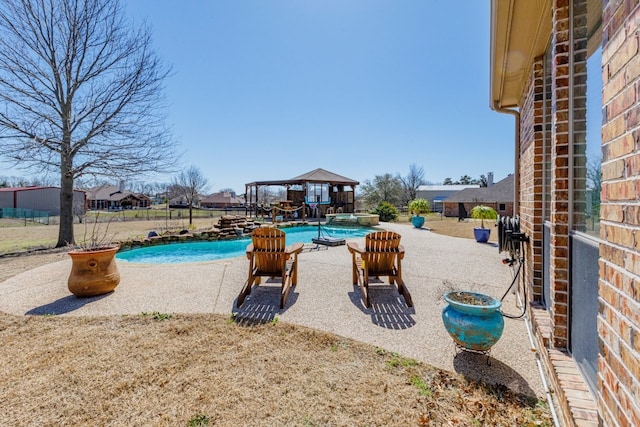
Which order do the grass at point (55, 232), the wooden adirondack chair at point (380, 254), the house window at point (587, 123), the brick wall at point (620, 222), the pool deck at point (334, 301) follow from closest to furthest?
1. the brick wall at point (620, 222)
2. the house window at point (587, 123)
3. the pool deck at point (334, 301)
4. the wooden adirondack chair at point (380, 254)
5. the grass at point (55, 232)

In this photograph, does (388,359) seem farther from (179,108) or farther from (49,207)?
(49,207)

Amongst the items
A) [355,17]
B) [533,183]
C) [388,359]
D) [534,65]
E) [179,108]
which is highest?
[355,17]

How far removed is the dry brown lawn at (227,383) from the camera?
2035mm

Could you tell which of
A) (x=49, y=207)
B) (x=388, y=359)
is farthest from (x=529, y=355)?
(x=49, y=207)

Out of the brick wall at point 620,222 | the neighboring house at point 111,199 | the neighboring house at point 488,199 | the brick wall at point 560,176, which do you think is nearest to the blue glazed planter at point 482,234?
the brick wall at point 560,176

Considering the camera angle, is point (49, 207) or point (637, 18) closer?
point (637, 18)

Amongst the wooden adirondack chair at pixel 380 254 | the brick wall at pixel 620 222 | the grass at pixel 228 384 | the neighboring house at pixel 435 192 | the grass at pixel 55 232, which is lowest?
the grass at pixel 228 384

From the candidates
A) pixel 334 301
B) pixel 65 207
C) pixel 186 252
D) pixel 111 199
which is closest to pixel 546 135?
pixel 334 301

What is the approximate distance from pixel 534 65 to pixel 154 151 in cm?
1119

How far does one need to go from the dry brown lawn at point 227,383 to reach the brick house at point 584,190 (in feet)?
2.06

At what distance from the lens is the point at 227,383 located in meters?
2.40

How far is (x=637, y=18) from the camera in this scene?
3.10 feet

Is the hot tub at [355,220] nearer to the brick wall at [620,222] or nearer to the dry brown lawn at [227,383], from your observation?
the dry brown lawn at [227,383]

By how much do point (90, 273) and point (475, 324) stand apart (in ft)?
17.1
